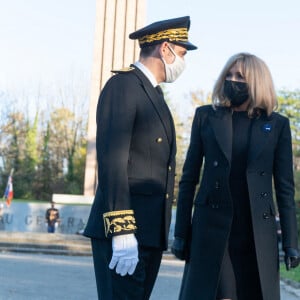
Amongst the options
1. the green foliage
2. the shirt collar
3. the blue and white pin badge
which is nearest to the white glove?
the shirt collar

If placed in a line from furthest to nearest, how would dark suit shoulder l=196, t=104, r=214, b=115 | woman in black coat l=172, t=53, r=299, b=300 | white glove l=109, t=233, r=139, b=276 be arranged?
dark suit shoulder l=196, t=104, r=214, b=115
woman in black coat l=172, t=53, r=299, b=300
white glove l=109, t=233, r=139, b=276

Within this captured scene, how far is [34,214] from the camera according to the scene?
36.4 meters

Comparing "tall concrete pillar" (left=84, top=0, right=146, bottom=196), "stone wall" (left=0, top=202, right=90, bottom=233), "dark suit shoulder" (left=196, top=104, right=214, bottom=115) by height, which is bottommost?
"stone wall" (left=0, top=202, right=90, bottom=233)

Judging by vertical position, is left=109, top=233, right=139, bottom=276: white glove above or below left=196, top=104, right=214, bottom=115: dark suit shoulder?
below

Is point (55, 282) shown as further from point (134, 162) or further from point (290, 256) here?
point (134, 162)

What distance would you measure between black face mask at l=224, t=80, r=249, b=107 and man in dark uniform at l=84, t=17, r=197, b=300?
61 cm

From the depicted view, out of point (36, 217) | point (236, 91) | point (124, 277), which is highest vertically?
point (236, 91)

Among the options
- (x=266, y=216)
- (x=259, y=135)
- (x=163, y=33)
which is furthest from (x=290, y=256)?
(x=163, y=33)

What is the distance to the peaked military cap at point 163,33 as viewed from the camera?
3.84 metres

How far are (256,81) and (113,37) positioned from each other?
126ft

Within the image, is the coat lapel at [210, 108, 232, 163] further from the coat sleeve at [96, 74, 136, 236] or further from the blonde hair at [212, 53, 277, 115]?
the coat sleeve at [96, 74, 136, 236]

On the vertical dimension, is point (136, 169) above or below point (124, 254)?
above

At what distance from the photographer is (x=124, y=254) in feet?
11.0

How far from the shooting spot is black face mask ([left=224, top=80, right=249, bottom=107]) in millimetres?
4426
